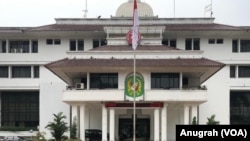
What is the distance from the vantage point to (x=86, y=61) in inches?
1658

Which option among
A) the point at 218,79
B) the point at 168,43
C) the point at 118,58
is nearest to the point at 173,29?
the point at 168,43

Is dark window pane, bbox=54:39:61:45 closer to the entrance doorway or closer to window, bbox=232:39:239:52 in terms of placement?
the entrance doorway

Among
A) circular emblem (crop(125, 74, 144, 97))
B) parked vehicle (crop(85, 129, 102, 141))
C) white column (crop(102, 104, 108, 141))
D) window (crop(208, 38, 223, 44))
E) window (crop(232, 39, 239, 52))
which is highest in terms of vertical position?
window (crop(208, 38, 223, 44))

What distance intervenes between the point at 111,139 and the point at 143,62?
6.54 metres

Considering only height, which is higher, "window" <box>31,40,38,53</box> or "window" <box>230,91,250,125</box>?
"window" <box>31,40,38,53</box>

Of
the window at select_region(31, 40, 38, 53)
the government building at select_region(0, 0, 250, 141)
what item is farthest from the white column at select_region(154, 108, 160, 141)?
the window at select_region(31, 40, 38, 53)

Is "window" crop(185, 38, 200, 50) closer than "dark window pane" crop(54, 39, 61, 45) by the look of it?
Yes

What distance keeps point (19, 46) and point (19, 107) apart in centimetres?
707

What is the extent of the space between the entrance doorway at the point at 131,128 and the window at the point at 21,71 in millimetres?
16836

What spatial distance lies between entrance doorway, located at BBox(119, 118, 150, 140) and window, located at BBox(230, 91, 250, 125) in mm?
15865

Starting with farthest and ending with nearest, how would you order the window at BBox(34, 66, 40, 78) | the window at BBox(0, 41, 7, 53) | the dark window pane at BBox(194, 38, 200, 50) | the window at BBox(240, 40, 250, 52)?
the window at BBox(0, 41, 7, 53)
the window at BBox(34, 66, 40, 78)
the window at BBox(240, 40, 250, 52)
the dark window pane at BBox(194, 38, 200, 50)

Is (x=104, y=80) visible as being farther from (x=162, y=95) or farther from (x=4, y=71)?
(x=4, y=71)

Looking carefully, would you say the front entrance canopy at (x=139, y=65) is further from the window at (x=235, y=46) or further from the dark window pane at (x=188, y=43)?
the window at (x=235, y=46)

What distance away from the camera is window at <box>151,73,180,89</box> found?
43031 mm
